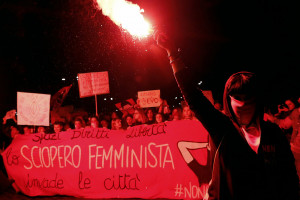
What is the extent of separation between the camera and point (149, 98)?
9.12 metres

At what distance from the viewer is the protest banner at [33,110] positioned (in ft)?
23.6

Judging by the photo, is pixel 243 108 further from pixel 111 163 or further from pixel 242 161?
pixel 111 163

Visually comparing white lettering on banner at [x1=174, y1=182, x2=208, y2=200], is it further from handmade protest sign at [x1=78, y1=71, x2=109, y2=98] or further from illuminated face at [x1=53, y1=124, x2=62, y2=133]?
handmade protest sign at [x1=78, y1=71, x2=109, y2=98]

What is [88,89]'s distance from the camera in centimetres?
877

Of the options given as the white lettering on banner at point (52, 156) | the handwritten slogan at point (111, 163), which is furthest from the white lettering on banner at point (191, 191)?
the white lettering on banner at point (52, 156)

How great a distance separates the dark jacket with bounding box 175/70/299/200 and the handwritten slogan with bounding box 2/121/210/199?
11.1 feet

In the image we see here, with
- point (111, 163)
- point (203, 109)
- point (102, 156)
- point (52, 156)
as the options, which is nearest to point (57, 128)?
point (52, 156)

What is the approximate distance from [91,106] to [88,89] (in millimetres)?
25613

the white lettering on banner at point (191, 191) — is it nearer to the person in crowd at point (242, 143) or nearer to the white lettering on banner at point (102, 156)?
the white lettering on banner at point (102, 156)

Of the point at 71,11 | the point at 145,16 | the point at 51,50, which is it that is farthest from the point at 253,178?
the point at 51,50

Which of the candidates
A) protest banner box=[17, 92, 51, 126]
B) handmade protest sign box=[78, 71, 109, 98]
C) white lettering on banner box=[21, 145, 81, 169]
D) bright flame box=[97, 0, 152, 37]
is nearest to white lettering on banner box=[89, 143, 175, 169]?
white lettering on banner box=[21, 145, 81, 169]

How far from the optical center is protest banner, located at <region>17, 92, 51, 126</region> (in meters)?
7.19

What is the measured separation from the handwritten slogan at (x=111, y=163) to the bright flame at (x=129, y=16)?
9.18ft

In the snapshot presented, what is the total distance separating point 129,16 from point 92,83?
6.90 m
